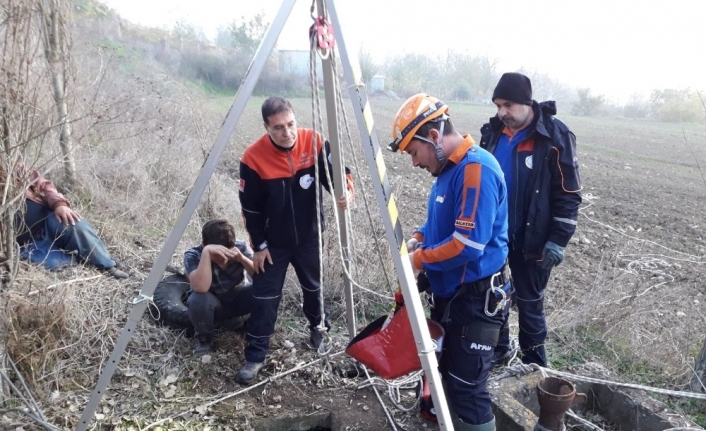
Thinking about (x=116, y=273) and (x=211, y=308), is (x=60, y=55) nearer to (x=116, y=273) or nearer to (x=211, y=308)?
(x=116, y=273)

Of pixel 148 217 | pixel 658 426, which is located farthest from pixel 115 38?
pixel 658 426

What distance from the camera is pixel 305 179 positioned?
3264mm

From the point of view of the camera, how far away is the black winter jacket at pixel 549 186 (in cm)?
312

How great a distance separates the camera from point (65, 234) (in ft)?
13.8

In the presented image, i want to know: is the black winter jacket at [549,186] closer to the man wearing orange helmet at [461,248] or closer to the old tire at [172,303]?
the man wearing orange helmet at [461,248]

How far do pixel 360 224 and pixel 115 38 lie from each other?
1483cm

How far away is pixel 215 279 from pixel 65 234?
1.59 metres

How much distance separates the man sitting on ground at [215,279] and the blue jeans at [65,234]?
1.14 m

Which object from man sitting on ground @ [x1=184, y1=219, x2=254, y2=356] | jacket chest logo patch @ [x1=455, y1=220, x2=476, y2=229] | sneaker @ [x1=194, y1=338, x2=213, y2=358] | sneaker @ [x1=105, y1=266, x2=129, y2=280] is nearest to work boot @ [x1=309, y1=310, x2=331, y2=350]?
man sitting on ground @ [x1=184, y1=219, x2=254, y2=356]

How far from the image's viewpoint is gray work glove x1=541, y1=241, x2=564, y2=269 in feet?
10.2

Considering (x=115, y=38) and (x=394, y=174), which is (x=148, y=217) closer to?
(x=394, y=174)

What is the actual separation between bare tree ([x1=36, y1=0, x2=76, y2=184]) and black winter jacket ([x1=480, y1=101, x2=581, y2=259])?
3.10 metres

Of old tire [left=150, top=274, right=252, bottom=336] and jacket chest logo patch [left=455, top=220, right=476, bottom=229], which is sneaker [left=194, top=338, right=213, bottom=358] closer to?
old tire [left=150, top=274, right=252, bottom=336]

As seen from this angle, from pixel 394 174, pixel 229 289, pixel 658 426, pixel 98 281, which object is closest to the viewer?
pixel 658 426
